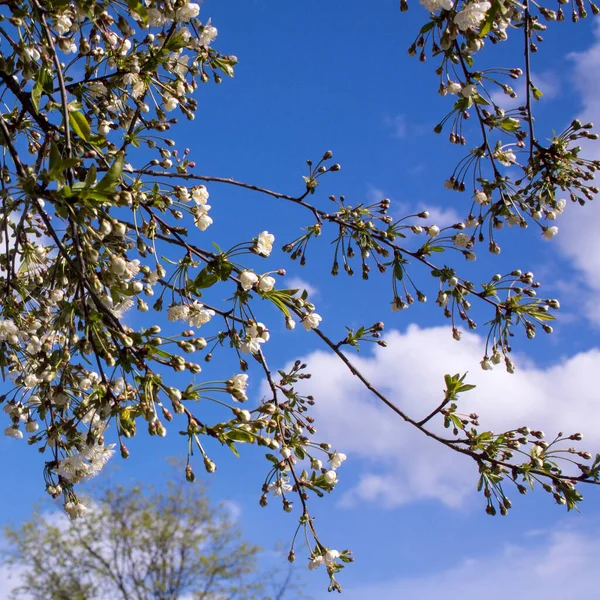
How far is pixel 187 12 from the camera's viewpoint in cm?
257

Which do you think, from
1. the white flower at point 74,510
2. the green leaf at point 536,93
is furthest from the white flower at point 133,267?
the green leaf at point 536,93

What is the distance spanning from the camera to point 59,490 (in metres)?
2.60

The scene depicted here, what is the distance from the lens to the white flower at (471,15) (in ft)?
7.32

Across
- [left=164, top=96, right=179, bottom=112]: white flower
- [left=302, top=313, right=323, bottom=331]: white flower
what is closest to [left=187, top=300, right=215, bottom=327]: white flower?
[left=302, top=313, right=323, bottom=331]: white flower

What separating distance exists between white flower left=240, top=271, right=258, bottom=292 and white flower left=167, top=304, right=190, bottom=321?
0.88 ft

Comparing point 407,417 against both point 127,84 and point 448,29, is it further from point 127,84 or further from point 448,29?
point 127,84

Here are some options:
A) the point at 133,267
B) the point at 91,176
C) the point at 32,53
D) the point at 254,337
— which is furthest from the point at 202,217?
the point at 91,176

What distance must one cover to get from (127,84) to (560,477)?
219cm

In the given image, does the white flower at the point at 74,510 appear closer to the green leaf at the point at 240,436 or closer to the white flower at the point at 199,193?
the green leaf at the point at 240,436

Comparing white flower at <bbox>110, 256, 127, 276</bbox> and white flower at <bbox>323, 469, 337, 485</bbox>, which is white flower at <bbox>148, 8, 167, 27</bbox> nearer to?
white flower at <bbox>110, 256, 127, 276</bbox>

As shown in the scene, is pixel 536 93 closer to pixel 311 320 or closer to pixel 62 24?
pixel 311 320

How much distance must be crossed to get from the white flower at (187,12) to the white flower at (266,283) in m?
1.04

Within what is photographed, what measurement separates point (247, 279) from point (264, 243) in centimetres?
16

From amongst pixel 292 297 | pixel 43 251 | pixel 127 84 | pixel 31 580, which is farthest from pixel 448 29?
pixel 31 580
